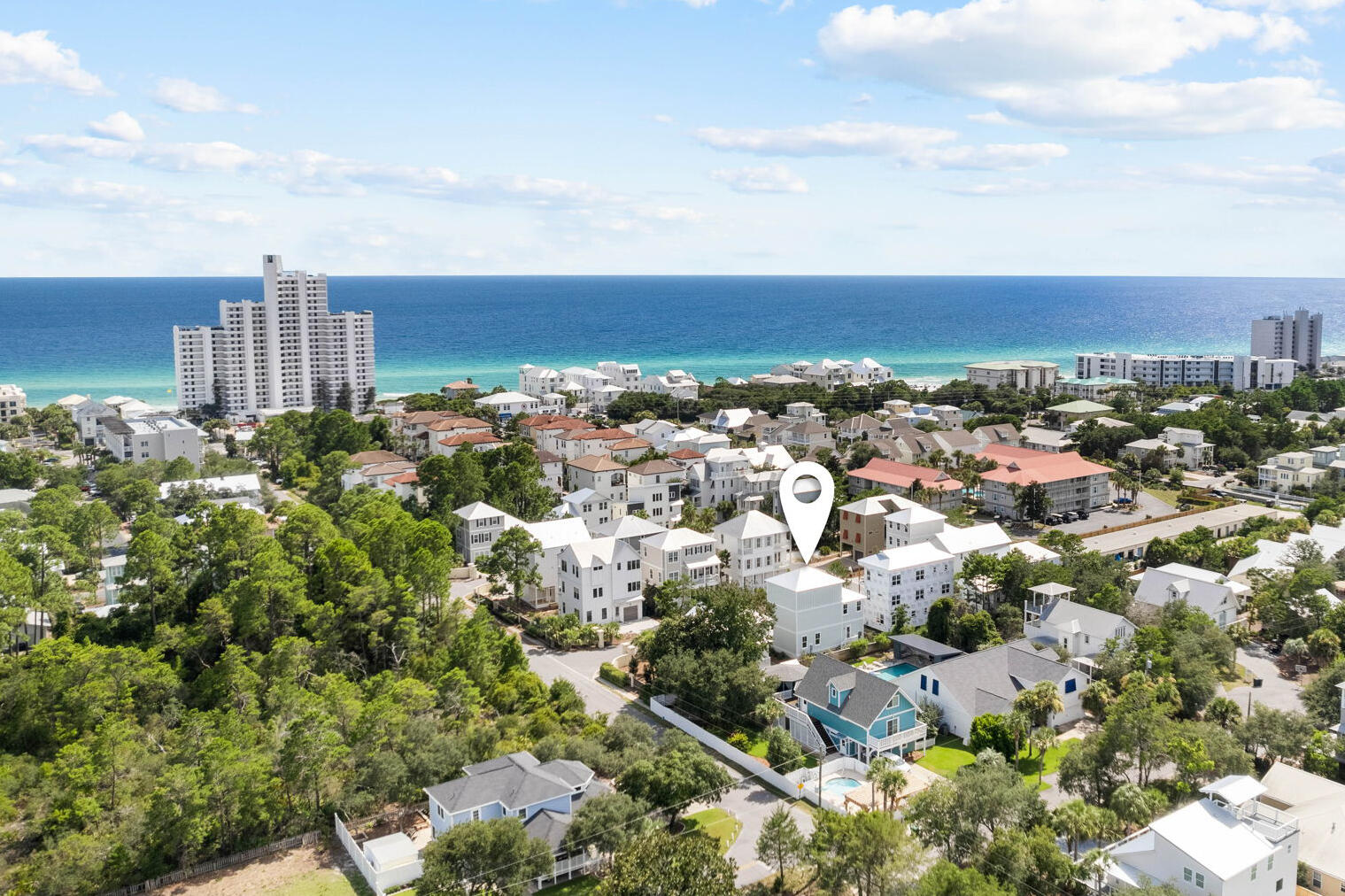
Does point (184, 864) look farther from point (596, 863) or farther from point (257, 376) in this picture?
point (257, 376)

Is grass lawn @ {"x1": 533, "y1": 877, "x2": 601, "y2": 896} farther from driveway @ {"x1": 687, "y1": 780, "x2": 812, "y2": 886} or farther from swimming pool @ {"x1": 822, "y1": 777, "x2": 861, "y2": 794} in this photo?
swimming pool @ {"x1": 822, "y1": 777, "x2": 861, "y2": 794}

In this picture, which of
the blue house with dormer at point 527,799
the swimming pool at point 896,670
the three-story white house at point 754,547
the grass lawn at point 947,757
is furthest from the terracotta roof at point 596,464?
the blue house with dormer at point 527,799

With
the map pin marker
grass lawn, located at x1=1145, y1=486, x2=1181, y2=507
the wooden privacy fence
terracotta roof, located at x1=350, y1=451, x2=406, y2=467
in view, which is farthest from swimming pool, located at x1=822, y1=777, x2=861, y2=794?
grass lawn, located at x1=1145, y1=486, x2=1181, y2=507

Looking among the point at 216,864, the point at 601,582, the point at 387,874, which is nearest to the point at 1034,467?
the point at 601,582

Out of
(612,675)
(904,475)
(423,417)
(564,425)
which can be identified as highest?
(423,417)

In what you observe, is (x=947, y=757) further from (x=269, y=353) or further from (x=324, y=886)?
(x=269, y=353)

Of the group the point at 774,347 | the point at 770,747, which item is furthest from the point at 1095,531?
the point at 774,347
